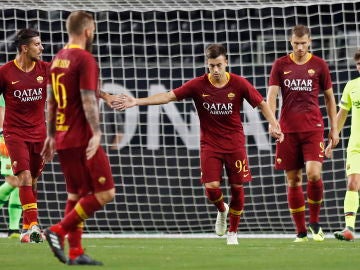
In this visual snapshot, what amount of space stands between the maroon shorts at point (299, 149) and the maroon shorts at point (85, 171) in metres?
3.77

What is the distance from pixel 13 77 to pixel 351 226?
11.9 feet

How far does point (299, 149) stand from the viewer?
11625mm

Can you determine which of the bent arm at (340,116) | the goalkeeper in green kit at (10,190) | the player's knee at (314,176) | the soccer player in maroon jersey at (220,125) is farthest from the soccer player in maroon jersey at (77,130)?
the goalkeeper in green kit at (10,190)

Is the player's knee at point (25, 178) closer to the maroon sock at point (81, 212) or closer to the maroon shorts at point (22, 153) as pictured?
the maroon shorts at point (22, 153)

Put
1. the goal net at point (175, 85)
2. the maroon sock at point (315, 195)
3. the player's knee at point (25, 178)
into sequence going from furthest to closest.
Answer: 1. the goal net at point (175, 85)
2. the maroon sock at point (315, 195)
3. the player's knee at point (25, 178)

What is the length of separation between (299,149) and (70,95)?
4134mm

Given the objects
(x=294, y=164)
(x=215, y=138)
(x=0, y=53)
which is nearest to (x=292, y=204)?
(x=294, y=164)

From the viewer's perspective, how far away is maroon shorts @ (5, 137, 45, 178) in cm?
1134

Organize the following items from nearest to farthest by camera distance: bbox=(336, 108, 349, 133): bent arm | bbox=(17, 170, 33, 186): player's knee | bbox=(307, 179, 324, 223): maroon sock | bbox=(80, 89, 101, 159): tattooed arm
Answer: bbox=(80, 89, 101, 159): tattooed arm
bbox=(17, 170, 33, 186): player's knee
bbox=(307, 179, 324, 223): maroon sock
bbox=(336, 108, 349, 133): bent arm

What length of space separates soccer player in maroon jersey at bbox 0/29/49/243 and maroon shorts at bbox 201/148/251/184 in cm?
172

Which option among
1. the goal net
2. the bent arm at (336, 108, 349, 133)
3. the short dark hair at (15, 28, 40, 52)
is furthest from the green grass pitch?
the goal net

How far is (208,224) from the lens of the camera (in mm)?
15258

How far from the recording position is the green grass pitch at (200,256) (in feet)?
26.2

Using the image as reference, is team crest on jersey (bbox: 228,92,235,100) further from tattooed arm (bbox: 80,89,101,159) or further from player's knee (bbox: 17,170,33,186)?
tattooed arm (bbox: 80,89,101,159)
